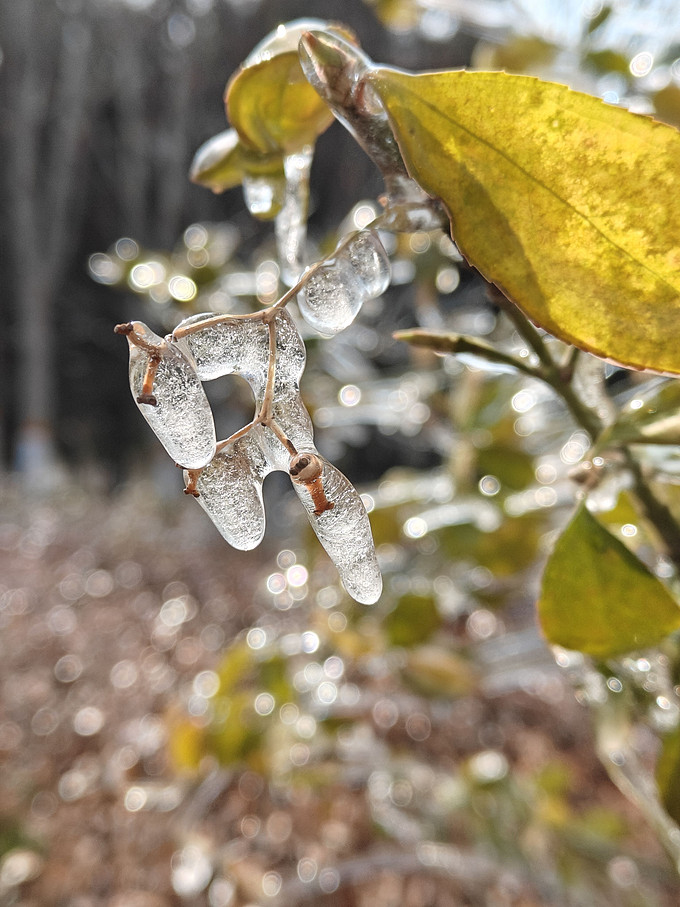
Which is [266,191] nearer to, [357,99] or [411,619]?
[357,99]

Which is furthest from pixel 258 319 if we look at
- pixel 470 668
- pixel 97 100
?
pixel 97 100

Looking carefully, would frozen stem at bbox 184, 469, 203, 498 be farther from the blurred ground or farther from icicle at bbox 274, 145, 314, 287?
the blurred ground

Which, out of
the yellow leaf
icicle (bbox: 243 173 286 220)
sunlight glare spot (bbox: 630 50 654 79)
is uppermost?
sunlight glare spot (bbox: 630 50 654 79)

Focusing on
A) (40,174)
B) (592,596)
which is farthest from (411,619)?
(40,174)

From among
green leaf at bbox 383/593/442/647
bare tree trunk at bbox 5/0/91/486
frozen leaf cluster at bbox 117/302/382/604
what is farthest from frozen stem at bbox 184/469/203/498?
bare tree trunk at bbox 5/0/91/486

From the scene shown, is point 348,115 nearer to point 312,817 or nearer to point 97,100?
point 312,817

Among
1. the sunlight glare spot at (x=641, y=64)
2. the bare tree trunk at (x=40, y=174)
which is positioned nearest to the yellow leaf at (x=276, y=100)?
the sunlight glare spot at (x=641, y=64)

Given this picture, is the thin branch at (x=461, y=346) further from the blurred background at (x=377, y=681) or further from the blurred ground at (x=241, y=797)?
the blurred ground at (x=241, y=797)
